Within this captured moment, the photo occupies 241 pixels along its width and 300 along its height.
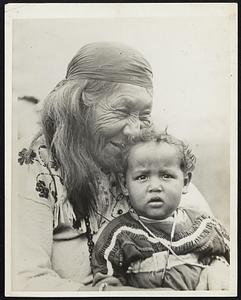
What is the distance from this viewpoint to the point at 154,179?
647 millimetres

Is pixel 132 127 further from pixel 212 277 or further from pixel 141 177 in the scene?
pixel 212 277

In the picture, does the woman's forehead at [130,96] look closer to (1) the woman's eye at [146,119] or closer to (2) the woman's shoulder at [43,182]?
(1) the woman's eye at [146,119]

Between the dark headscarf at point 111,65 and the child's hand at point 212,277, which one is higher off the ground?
the dark headscarf at point 111,65

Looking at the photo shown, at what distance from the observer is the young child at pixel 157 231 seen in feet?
2.12

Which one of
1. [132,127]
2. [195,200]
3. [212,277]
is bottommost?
[212,277]

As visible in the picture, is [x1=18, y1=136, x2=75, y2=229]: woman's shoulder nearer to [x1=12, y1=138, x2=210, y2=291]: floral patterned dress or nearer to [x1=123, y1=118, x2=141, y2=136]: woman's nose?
[x1=12, y1=138, x2=210, y2=291]: floral patterned dress

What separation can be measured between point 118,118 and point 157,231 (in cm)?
17

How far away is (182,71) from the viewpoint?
0.66 meters

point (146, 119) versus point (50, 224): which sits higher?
point (146, 119)

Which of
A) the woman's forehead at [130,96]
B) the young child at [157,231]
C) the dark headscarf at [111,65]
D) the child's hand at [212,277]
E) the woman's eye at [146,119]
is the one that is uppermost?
the dark headscarf at [111,65]

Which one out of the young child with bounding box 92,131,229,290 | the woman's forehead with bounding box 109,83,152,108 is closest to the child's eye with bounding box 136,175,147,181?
the young child with bounding box 92,131,229,290

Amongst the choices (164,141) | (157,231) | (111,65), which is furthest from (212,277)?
(111,65)

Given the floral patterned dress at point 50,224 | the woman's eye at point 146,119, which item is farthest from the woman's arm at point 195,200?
the woman's eye at point 146,119

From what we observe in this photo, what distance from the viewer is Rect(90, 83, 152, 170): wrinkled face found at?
0.65m
